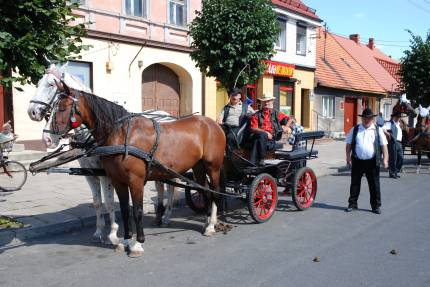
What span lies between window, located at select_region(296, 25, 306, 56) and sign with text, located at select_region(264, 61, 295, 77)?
5.43 feet

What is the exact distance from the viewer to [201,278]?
4.40m

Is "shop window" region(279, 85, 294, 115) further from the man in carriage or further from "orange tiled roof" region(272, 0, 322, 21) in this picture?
the man in carriage

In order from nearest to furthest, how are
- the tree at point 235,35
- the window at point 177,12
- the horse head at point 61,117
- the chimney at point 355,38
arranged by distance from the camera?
1. the horse head at point 61,117
2. the tree at point 235,35
3. the window at point 177,12
4. the chimney at point 355,38

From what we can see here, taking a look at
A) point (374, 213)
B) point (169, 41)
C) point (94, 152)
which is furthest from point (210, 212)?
point (169, 41)

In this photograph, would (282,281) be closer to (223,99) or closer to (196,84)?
(196,84)

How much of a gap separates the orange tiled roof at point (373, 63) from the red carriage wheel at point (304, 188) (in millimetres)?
23692

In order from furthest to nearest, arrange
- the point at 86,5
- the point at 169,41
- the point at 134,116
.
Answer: the point at 169,41
the point at 86,5
the point at 134,116

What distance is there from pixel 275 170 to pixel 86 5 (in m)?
8.84

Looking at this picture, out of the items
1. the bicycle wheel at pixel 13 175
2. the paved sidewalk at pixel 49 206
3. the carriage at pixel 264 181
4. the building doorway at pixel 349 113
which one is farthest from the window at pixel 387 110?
the bicycle wheel at pixel 13 175

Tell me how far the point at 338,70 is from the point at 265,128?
2127 cm

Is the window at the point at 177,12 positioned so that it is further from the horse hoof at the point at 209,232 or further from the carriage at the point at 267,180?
the horse hoof at the point at 209,232

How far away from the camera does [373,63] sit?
33.3 metres

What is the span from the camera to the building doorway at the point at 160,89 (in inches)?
608

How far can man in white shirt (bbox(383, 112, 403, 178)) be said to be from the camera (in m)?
11.5
